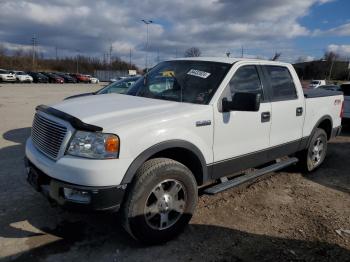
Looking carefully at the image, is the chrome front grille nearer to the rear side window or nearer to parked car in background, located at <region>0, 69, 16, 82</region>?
the rear side window

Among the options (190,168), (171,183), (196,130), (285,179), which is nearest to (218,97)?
(196,130)

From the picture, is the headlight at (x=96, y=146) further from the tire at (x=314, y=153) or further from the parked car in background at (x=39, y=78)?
the parked car in background at (x=39, y=78)

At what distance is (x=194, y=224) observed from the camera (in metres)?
4.00

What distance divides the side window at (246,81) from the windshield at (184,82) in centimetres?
17

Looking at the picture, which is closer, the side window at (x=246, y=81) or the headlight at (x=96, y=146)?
the headlight at (x=96, y=146)

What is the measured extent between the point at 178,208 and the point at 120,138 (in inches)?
44.0

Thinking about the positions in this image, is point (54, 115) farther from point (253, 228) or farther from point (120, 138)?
point (253, 228)

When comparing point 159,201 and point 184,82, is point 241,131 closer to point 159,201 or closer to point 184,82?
point 184,82

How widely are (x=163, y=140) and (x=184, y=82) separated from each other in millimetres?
1150

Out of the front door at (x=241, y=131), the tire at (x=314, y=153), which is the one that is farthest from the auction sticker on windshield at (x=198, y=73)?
the tire at (x=314, y=153)

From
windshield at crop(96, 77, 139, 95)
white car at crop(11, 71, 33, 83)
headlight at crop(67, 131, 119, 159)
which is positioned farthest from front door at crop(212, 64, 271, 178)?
white car at crop(11, 71, 33, 83)

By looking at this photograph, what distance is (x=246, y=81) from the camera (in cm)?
441

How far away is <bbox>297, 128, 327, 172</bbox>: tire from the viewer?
19.2 feet

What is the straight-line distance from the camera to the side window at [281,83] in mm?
4828
